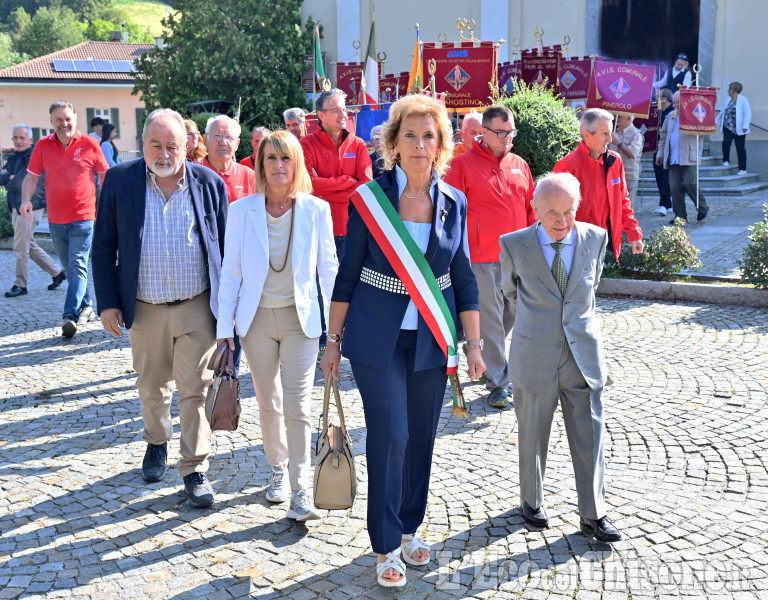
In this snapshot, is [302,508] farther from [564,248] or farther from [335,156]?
[335,156]

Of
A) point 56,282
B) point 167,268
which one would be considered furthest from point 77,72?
point 167,268

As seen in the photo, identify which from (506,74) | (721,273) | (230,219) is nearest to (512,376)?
(230,219)

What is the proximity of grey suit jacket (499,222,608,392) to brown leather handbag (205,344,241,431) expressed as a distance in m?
1.45

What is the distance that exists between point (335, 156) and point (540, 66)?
10299 mm

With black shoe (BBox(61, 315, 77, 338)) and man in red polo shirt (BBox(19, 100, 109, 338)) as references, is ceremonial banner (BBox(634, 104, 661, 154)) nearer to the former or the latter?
man in red polo shirt (BBox(19, 100, 109, 338))

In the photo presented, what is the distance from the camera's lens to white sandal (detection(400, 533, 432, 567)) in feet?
13.5

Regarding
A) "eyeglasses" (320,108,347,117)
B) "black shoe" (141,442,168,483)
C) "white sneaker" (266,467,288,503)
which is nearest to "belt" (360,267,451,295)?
"white sneaker" (266,467,288,503)

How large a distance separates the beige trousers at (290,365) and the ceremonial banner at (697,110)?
34.6 feet

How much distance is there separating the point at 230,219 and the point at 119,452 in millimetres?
Answer: 1940

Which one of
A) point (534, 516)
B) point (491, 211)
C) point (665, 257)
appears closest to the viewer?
point (534, 516)

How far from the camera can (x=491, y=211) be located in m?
6.45

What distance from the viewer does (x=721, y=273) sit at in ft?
33.9

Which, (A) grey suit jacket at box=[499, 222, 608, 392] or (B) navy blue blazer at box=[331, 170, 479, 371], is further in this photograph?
(A) grey suit jacket at box=[499, 222, 608, 392]

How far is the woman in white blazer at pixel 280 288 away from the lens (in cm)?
463
